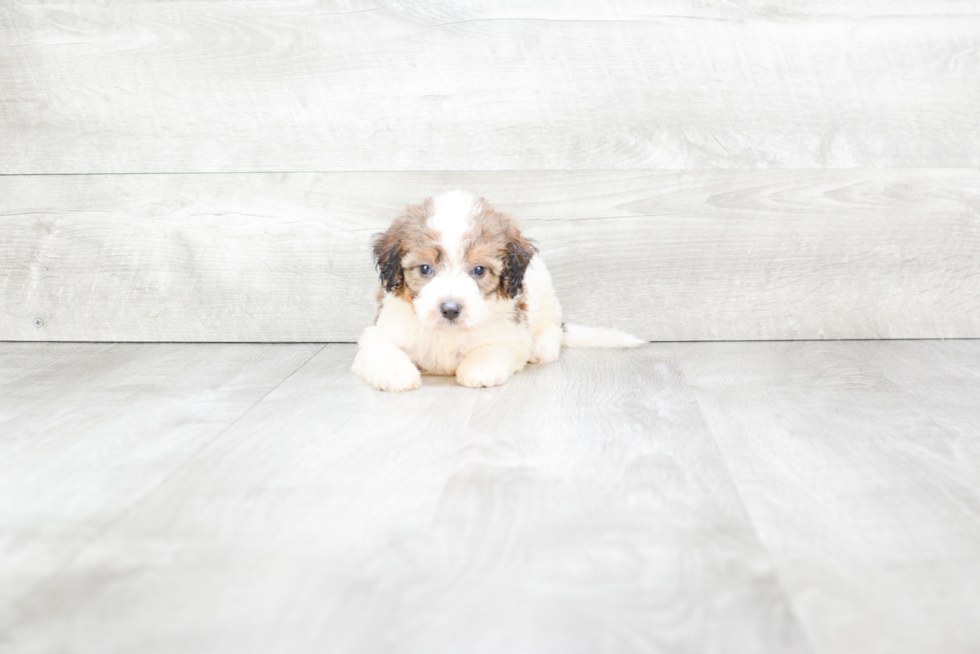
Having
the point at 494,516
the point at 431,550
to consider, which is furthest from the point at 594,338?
the point at 431,550

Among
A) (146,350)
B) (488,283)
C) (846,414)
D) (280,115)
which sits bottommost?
(146,350)

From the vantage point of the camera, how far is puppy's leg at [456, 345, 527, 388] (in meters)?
2.13

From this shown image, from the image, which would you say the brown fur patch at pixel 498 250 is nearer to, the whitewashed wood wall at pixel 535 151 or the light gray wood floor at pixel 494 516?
the light gray wood floor at pixel 494 516

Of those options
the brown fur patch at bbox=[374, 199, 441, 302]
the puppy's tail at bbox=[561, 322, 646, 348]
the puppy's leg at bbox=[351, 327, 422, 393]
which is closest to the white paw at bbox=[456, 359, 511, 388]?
the puppy's leg at bbox=[351, 327, 422, 393]

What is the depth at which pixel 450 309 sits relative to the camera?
2025 mm

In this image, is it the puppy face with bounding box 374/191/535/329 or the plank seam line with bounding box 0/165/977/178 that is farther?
the plank seam line with bounding box 0/165/977/178

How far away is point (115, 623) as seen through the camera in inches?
38.8

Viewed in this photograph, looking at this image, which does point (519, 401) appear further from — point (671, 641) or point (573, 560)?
point (671, 641)

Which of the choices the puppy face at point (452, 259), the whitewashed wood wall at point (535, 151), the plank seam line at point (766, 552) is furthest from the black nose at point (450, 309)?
the whitewashed wood wall at point (535, 151)

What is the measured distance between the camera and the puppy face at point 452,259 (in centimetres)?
206

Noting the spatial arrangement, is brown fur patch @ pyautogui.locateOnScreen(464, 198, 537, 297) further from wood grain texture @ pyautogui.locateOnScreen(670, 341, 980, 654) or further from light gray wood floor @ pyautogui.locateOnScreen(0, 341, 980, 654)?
wood grain texture @ pyautogui.locateOnScreen(670, 341, 980, 654)

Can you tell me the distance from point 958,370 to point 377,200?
1.89m

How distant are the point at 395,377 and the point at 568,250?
3.04 feet

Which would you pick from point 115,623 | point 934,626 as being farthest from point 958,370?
point 115,623
